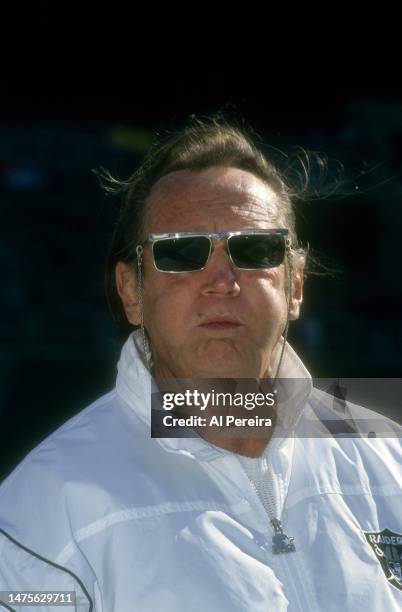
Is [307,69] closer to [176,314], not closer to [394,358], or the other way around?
[394,358]

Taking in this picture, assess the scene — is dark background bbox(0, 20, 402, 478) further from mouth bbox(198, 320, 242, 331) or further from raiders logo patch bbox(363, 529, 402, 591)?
raiders logo patch bbox(363, 529, 402, 591)

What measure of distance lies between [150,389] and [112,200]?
1.29 meters

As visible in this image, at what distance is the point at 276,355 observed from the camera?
5.57 ft

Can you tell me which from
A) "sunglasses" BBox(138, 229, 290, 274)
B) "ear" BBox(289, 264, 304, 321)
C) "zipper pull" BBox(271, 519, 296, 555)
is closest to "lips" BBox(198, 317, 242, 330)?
"sunglasses" BBox(138, 229, 290, 274)

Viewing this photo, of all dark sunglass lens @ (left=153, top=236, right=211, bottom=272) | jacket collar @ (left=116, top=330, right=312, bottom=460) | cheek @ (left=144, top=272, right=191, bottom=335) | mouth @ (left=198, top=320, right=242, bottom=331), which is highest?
dark sunglass lens @ (left=153, top=236, right=211, bottom=272)

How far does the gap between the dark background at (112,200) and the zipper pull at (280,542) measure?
1.37 metres

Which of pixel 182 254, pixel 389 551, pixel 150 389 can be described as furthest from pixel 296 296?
pixel 389 551

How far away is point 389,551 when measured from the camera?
56.2 inches

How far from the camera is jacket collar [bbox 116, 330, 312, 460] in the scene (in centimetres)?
142

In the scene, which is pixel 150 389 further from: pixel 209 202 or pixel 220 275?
pixel 209 202

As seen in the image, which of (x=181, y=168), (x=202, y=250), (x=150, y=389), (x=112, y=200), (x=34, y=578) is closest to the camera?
(x=34, y=578)

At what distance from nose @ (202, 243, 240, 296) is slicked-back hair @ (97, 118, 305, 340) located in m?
0.17

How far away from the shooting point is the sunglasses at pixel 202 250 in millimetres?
1567

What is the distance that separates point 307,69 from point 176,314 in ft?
5.69
